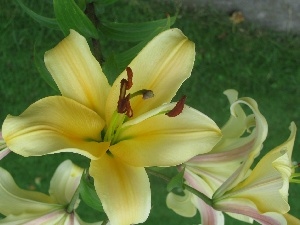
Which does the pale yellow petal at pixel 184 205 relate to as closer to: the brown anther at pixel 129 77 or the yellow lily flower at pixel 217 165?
the yellow lily flower at pixel 217 165

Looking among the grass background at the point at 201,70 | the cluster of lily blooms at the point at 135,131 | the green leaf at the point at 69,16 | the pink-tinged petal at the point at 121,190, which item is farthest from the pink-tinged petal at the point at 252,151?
the grass background at the point at 201,70

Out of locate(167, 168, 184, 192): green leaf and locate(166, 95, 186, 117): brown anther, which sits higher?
locate(166, 95, 186, 117): brown anther

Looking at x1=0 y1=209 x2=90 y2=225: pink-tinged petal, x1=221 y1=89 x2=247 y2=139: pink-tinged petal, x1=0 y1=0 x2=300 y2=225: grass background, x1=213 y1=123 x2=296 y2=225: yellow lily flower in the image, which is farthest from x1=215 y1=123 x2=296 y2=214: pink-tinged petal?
x1=0 y1=0 x2=300 y2=225: grass background

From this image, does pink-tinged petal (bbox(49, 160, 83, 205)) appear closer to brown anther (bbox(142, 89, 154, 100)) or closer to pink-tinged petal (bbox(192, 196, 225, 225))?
pink-tinged petal (bbox(192, 196, 225, 225))

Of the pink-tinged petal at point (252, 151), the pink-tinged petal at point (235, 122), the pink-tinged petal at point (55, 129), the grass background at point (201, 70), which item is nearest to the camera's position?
the pink-tinged petal at point (55, 129)

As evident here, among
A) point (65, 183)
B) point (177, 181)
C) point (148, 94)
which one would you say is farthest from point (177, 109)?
point (65, 183)
